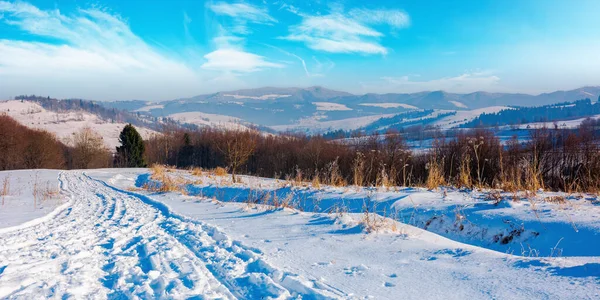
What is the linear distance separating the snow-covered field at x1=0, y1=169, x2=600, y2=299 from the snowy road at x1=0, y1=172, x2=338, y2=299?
15mm

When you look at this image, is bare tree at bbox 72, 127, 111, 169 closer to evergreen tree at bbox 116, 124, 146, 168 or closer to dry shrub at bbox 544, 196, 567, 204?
evergreen tree at bbox 116, 124, 146, 168

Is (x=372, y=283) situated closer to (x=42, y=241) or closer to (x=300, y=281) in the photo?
(x=300, y=281)

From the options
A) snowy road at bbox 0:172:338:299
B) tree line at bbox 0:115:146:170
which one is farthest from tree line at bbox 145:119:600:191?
tree line at bbox 0:115:146:170

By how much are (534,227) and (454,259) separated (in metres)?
1.92

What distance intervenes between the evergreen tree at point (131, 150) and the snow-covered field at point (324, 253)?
51.2 m

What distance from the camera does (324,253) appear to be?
406 centimetres

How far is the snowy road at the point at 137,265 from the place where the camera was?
120 inches

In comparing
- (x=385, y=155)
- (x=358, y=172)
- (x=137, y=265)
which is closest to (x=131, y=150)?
(x=385, y=155)

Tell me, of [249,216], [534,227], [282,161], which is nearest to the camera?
[534,227]

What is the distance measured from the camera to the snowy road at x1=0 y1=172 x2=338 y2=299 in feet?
10.0

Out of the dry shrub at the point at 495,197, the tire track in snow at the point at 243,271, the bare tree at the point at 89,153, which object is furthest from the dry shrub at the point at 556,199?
the bare tree at the point at 89,153

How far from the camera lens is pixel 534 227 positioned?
468 centimetres

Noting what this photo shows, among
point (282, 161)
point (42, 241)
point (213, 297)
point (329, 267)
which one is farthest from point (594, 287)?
point (282, 161)

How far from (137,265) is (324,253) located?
2.11 meters
